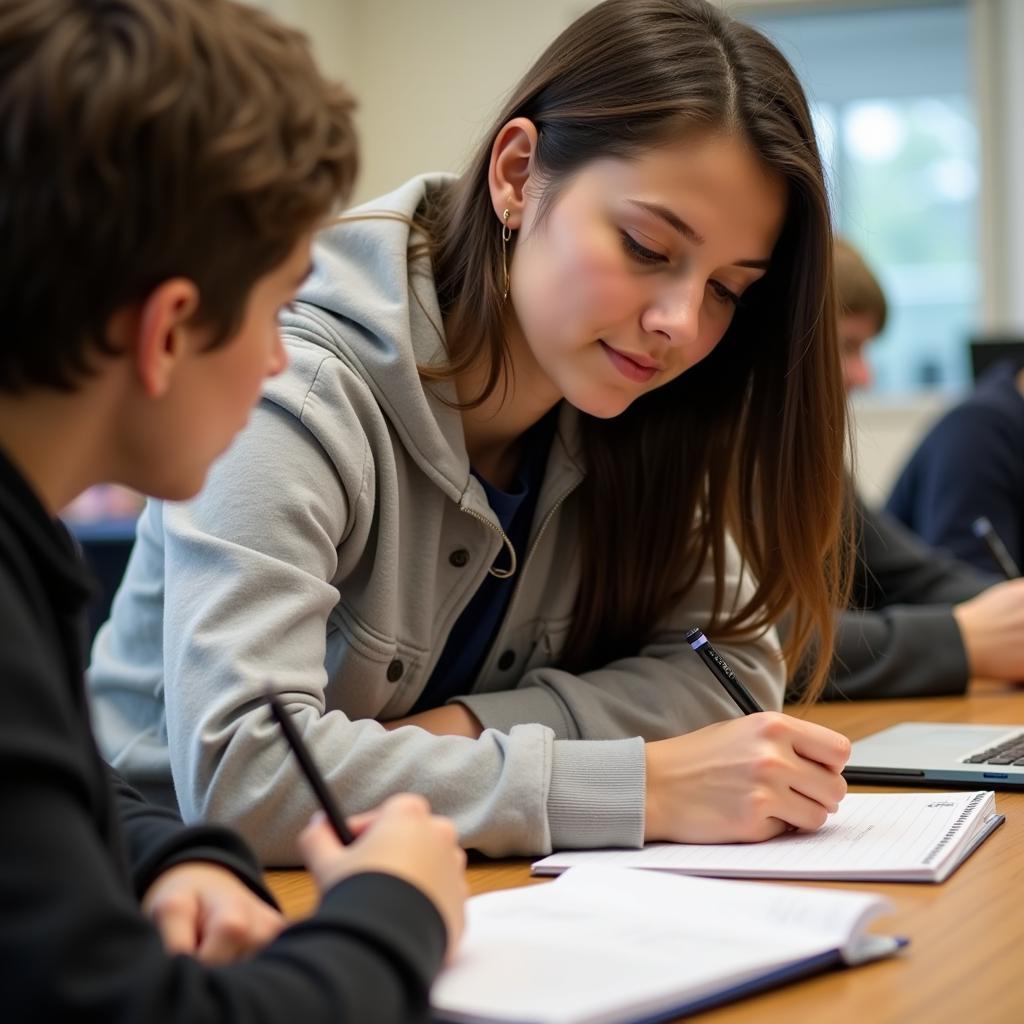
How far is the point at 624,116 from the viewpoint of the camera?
119 centimetres

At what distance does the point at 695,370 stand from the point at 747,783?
55cm

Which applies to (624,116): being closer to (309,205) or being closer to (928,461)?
(309,205)

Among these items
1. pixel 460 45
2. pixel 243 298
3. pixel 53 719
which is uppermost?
pixel 243 298

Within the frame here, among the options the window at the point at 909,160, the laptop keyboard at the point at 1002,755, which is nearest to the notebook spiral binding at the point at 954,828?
the laptop keyboard at the point at 1002,755

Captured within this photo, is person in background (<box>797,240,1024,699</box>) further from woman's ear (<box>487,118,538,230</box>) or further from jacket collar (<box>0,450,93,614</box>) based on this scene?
jacket collar (<box>0,450,93,614</box>)

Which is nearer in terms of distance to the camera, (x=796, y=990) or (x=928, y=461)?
(x=796, y=990)

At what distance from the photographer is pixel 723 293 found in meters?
1.28

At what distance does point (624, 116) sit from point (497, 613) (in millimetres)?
453

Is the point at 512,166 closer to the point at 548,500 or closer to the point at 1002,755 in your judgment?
the point at 548,500

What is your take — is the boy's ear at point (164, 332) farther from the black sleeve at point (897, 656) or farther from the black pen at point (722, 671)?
the black sleeve at point (897, 656)

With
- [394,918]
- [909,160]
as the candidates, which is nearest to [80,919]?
[394,918]

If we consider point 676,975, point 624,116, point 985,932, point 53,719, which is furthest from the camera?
point 624,116

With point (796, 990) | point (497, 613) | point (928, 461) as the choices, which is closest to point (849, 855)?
point (796, 990)

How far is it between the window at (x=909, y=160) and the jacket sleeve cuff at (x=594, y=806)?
14.8 ft
